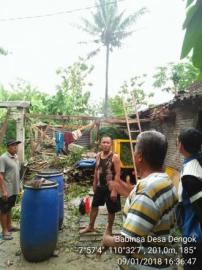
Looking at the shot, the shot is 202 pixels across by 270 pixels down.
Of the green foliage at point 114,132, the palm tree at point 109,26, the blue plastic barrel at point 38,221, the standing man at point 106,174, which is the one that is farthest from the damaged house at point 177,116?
the palm tree at point 109,26

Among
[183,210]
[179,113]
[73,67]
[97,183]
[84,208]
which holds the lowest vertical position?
[84,208]

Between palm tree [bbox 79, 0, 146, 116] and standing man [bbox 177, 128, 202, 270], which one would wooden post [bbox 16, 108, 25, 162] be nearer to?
standing man [bbox 177, 128, 202, 270]

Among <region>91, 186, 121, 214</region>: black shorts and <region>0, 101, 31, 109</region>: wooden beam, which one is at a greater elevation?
<region>0, 101, 31, 109</region>: wooden beam

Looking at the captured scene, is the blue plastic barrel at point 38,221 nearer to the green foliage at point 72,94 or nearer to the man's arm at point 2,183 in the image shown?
the man's arm at point 2,183

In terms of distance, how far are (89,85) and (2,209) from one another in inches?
745

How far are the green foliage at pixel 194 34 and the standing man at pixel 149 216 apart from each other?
0.89m

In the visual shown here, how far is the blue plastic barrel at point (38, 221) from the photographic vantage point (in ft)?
13.1

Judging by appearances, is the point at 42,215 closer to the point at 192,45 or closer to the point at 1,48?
the point at 192,45

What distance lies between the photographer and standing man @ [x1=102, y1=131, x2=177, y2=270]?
1.54 metres

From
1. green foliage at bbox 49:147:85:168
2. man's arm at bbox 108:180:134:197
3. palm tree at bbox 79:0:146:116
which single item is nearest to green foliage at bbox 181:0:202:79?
man's arm at bbox 108:180:134:197

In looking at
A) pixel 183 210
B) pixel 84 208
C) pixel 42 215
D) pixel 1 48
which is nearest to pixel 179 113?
pixel 84 208

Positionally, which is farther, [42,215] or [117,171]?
[117,171]

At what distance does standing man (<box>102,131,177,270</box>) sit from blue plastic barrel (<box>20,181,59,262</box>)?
243 cm

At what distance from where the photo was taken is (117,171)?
4562 millimetres
